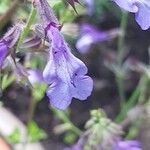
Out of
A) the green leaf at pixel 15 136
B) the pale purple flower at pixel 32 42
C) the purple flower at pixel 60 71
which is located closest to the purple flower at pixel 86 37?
the green leaf at pixel 15 136

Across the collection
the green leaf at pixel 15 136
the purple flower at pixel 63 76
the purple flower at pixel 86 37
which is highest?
the purple flower at pixel 63 76

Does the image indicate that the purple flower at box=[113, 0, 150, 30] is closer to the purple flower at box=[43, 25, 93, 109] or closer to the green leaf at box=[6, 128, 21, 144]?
the purple flower at box=[43, 25, 93, 109]

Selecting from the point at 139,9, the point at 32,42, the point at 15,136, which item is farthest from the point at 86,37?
the point at 139,9

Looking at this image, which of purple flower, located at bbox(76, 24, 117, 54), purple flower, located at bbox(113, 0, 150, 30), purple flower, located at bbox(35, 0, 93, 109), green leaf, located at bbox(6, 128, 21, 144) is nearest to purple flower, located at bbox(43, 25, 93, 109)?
purple flower, located at bbox(35, 0, 93, 109)

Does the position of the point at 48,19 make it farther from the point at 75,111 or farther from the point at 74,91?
the point at 75,111

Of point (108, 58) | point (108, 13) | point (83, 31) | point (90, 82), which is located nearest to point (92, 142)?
point (90, 82)

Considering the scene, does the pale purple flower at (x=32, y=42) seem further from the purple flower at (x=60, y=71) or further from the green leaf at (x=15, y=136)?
the green leaf at (x=15, y=136)
